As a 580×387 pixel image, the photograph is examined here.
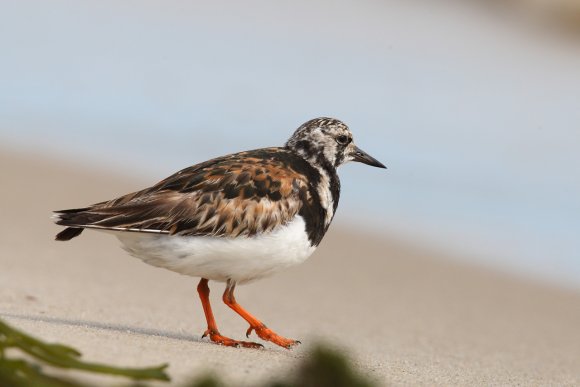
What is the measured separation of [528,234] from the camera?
9430mm

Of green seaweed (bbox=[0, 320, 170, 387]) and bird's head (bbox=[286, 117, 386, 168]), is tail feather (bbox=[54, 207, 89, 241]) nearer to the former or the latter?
bird's head (bbox=[286, 117, 386, 168])

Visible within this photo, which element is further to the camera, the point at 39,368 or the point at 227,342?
the point at 227,342

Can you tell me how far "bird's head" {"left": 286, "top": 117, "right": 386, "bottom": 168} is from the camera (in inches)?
233

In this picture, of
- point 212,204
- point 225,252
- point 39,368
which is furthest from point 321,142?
point 39,368

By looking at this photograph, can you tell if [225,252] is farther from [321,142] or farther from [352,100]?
[352,100]

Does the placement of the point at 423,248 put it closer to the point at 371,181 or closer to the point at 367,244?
the point at 367,244

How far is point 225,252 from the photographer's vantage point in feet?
16.9

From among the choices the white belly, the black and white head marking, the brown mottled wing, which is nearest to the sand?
the white belly

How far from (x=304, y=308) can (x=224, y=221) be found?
7.27ft

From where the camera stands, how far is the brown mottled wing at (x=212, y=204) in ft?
17.0

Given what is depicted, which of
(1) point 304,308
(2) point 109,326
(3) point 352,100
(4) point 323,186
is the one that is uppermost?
(3) point 352,100

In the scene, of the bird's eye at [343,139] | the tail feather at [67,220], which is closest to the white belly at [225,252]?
the tail feather at [67,220]

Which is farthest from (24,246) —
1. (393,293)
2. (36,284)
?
(393,293)

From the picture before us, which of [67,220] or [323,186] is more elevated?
[323,186]
